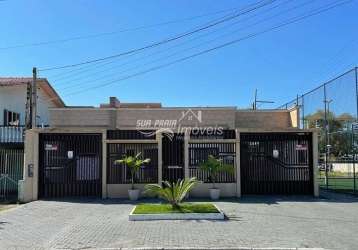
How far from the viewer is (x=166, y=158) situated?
19875mm

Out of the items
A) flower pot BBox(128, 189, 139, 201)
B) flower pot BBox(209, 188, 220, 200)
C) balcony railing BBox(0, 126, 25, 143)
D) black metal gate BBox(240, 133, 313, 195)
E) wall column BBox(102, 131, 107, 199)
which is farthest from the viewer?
balcony railing BBox(0, 126, 25, 143)

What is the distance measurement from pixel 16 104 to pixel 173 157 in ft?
48.2

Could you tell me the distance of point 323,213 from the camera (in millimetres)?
14734

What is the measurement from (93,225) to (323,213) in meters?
7.17

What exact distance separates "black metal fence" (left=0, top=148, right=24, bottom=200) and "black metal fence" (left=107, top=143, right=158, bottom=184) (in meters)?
5.88

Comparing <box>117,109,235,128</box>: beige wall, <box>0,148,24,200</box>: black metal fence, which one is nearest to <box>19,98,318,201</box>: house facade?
<box>0,148,24,200</box>: black metal fence

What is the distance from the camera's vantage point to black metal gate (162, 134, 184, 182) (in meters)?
19.8

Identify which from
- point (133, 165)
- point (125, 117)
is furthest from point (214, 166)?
point (125, 117)

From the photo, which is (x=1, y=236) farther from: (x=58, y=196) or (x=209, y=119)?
(x=209, y=119)

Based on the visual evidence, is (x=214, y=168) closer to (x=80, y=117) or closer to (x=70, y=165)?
(x=70, y=165)

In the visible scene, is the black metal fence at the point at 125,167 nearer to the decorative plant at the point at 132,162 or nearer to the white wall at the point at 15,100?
the decorative plant at the point at 132,162

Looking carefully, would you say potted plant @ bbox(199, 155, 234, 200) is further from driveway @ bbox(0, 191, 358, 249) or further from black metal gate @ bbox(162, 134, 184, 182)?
driveway @ bbox(0, 191, 358, 249)

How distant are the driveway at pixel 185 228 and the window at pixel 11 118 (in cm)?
1265

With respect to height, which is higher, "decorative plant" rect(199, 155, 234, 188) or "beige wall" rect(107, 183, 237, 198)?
"decorative plant" rect(199, 155, 234, 188)
